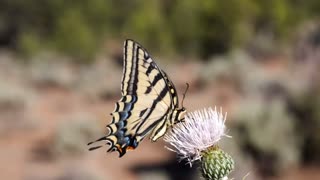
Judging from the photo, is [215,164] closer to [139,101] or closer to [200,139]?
[200,139]

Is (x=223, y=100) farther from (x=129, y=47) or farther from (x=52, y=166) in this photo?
(x=129, y=47)

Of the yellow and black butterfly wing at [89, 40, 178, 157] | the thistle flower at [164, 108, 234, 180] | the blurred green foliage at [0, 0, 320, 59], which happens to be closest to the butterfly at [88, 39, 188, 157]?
the yellow and black butterfly wing at [89, 40, 178, 157]

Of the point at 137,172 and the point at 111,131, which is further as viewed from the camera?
the point at 137,172

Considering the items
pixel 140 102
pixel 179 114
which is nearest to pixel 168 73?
pixel 140 102

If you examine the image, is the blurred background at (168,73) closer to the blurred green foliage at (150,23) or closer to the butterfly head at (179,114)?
the blurred green foliage at (150,23)

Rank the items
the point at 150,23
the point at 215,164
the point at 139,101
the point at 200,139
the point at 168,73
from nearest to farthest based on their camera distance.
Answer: the point at 215,164 < the point at 200,139 < the point at 139,101 < the point at 168,73 < the point at 150,23

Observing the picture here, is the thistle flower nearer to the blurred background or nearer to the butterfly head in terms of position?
the butterfly head

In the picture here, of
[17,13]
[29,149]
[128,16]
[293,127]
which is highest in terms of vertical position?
[17,13]

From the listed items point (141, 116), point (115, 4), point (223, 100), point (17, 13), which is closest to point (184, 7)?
point (115, 4)
